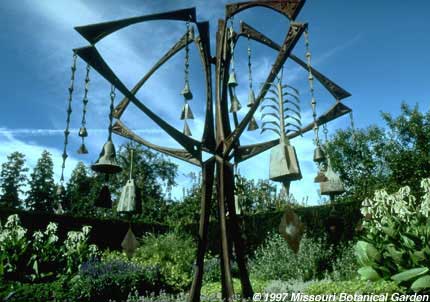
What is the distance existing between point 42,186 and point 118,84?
36.5 metres

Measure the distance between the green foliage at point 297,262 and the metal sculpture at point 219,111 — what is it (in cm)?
571

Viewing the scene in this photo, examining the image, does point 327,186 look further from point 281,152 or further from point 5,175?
point 5,175

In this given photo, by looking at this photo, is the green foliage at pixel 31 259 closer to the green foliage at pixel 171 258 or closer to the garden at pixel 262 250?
the garden at pixel 262 250

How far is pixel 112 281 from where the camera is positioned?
29.4 feet

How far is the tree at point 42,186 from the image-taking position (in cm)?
3675

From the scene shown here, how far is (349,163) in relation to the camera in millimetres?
30406

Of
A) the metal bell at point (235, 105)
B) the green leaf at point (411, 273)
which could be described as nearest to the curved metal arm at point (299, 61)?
the metal bell at point (235, 105)

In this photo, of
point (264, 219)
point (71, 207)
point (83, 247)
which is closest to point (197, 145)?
point (83, 247)

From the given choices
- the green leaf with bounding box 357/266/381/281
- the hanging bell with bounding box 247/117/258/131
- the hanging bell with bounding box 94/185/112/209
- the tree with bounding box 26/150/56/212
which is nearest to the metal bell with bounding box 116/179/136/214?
the hanging bell with bounding box 94/185/112/209

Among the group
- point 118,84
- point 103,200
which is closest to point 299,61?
point 118,84

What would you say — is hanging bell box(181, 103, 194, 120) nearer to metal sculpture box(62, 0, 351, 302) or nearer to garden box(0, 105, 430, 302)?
metal sculpture box(62, 0, 351, 302)

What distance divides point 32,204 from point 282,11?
37.5 m

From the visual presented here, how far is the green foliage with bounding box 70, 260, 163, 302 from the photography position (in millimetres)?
8234

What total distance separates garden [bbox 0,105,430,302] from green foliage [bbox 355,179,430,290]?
2 centimetres
